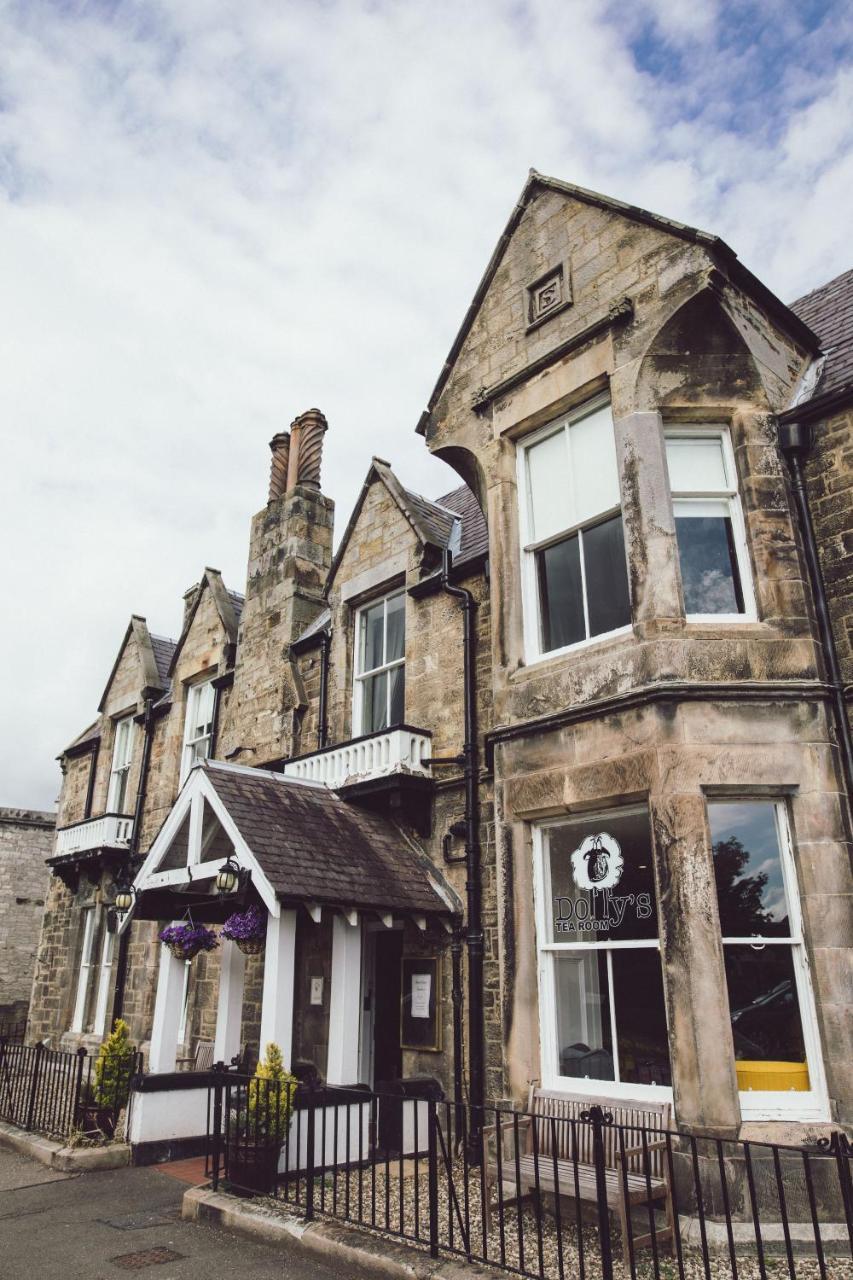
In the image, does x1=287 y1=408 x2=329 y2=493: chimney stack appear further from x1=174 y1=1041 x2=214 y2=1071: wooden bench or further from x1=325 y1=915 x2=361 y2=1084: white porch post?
x1=174 y1=1041 x2=214 y2=1071: wooden bench

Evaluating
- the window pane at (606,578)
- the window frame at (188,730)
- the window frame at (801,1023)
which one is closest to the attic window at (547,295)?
the window pane at (606,578)

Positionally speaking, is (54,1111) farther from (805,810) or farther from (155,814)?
(805,810)

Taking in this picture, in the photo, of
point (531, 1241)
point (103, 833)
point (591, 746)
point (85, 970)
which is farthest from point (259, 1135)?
point (85, 970)

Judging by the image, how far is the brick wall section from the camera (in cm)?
794

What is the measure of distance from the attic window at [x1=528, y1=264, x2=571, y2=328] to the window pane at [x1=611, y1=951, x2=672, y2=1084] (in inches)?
277

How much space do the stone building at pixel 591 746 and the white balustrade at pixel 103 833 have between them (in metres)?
5.39

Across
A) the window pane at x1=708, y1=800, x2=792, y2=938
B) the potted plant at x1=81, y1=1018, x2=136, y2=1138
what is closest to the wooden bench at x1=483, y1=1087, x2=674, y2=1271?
the window pane at x1=708, y1=800, x2=792, y2=938

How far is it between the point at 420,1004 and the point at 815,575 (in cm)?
643

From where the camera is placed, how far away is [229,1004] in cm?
1067

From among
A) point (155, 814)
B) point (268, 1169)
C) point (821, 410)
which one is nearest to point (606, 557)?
point (821, 410)

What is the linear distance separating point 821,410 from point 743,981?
5403 mm

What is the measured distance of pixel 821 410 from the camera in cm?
847

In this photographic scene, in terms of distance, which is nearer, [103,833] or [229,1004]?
[229,1004]

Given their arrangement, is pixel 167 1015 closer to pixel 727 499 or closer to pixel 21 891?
pixel 727 499
